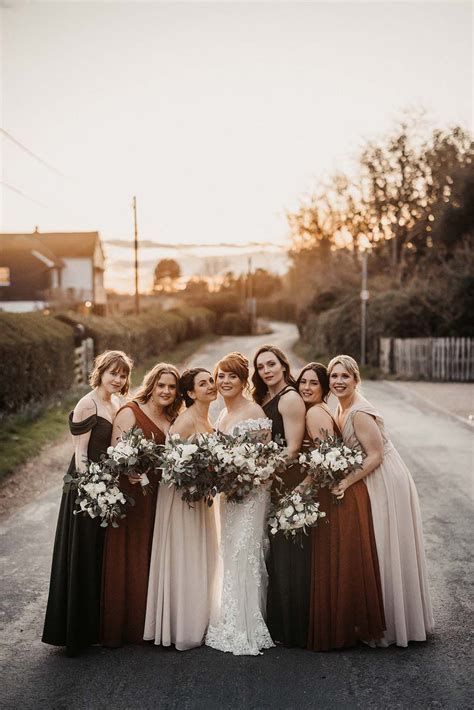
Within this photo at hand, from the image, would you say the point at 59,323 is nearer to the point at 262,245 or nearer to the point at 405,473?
the point at 405,473

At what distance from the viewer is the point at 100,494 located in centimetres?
512

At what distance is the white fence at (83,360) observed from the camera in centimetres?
2148

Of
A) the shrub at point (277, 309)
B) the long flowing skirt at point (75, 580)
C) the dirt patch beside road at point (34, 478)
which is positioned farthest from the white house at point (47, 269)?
the long flowing skirt at point (75, 580)

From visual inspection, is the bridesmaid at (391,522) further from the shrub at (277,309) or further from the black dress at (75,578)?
the shrub at (277,309)

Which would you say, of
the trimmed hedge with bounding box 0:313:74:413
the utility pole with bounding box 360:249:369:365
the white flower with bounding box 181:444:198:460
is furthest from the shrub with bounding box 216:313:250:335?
the white flower with bounding box 181:444:198:460

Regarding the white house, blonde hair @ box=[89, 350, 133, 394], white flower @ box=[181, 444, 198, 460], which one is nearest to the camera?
white flower @ box=[181, 444, 198, 460]

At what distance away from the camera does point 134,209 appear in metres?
39.3

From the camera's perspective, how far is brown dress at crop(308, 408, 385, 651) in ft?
17.0

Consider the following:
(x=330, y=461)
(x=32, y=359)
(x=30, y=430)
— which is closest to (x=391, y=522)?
(x=330, y=461)

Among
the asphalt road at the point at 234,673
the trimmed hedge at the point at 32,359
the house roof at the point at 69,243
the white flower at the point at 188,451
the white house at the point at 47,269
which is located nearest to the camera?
the asphalt road at the point at 234,673

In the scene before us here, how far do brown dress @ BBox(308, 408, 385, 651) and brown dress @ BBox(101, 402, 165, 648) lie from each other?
1246 mm

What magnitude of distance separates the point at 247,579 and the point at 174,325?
38611 mm

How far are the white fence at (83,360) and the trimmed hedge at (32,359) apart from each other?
929 mm

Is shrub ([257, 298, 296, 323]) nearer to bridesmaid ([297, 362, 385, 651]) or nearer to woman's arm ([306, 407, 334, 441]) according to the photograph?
woman's arm ([306, 407, 334, 441])
